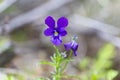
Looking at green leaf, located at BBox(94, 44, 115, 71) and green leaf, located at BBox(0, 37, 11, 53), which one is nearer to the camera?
green leaf, located at BBox(94, 44, 115, 71)

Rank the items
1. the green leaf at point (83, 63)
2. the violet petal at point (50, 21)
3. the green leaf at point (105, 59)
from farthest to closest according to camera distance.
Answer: the green leaf at point (83, 63) → the green leaf at point (105, 59) → the violet petal at point (50, 21)

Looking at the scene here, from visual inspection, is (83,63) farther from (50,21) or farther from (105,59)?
(50,21)

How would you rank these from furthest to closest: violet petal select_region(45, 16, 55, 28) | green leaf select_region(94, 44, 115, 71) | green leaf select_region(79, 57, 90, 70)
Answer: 1. green leaf select_region(79, 57, 90, 70)
2. green leaf select_region(94, 44, 115, 71)
3. violet petal select_region(45, 16, 55, 28)

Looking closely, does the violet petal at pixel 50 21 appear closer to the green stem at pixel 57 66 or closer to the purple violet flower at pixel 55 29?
the purple violet flower at pixel 55 29

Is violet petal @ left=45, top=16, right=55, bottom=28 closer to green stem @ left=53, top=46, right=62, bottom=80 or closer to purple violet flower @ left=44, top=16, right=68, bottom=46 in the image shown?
purple violet flower @ left=44, top=16, right=68, bottom=46

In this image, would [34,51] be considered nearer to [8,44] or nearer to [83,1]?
[8,44]

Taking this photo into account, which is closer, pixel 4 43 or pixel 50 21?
pixel 50 21

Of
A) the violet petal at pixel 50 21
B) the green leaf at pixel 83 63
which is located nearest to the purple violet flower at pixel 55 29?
the violet petal at pixel 50 21

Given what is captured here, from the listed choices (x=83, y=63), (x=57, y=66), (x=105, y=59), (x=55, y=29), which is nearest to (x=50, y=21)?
(x=55, y=29)

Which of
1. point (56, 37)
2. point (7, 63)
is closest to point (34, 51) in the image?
point (7, 63)

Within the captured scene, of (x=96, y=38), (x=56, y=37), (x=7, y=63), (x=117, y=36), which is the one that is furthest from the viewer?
(x=96, y=38)

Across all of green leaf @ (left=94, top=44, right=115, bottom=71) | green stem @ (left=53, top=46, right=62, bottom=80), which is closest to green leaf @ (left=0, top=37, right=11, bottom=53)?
green leaf @ (left=94, top=44, right=115, bottom=71)
